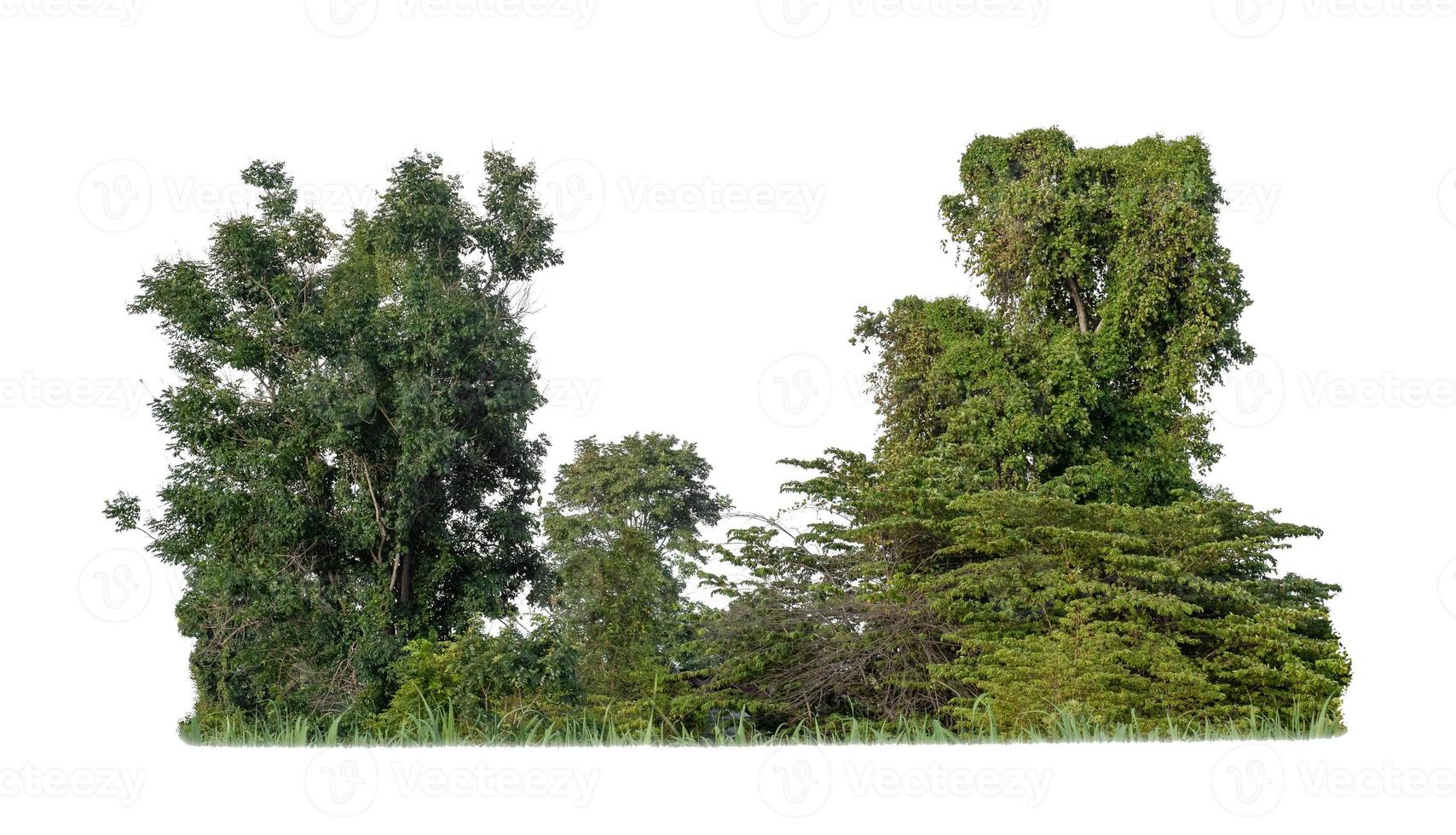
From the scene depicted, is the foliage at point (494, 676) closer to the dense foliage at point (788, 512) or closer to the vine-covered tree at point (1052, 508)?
the dense foliage at point (788, 512)

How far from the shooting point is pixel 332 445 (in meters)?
16.5

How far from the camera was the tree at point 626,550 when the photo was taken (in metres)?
14.6

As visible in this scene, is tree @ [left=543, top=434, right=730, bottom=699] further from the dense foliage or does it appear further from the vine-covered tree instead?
the vine-covered tree

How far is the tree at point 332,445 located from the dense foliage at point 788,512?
5 centimetres

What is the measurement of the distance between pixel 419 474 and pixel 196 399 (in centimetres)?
342

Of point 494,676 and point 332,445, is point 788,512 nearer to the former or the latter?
point 494,676

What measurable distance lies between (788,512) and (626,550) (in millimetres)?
2110

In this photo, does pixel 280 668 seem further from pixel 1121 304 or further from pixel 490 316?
pixel 1121 304

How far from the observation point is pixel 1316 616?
13.9 meters

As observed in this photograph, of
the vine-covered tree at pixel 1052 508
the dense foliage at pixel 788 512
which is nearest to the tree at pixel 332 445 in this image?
the dense foliage at pixel 788 512

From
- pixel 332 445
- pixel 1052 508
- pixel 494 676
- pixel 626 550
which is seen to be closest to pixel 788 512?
pixel 626 550

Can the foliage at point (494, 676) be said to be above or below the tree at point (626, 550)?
below

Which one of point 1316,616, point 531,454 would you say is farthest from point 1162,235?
point 531,454

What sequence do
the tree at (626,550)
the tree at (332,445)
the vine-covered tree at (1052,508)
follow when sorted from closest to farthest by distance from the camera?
the vine-covered tree at (1052,508) → the tree at (626,550) → the tree at (332,445)
